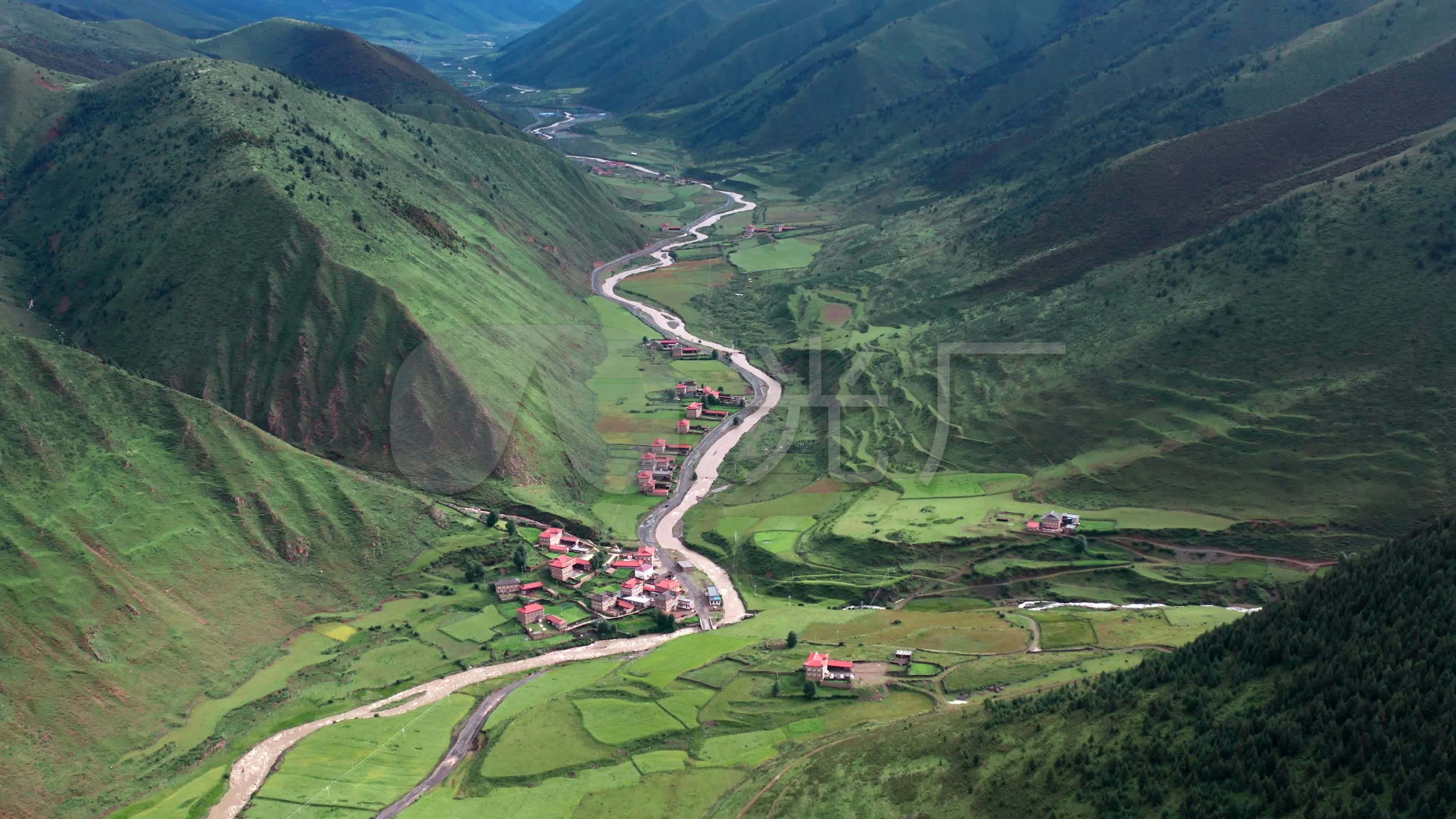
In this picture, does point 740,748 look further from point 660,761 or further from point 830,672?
point 830,672

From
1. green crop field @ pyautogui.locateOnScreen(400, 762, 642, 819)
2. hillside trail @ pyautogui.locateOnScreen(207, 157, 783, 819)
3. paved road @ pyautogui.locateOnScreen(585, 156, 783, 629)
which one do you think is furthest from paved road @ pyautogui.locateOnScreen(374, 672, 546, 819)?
paved road @ pyautogui.locateOnScreen(585, 156, 783, 629)

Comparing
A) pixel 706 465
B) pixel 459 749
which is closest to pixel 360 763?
pixel 459 749

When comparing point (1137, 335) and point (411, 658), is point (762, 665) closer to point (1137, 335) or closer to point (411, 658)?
point (411, 658)

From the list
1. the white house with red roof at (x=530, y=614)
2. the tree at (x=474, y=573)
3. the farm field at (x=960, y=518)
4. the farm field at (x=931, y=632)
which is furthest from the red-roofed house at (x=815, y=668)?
the tree at (x=474, y=573)

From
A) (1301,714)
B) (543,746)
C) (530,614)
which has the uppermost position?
(1301,714)

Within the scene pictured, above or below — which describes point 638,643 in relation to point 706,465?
below
